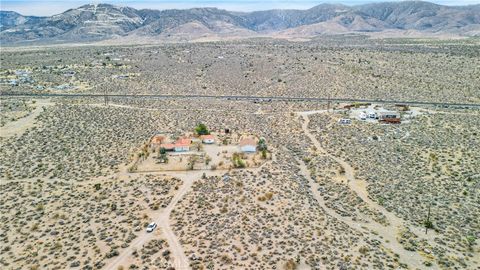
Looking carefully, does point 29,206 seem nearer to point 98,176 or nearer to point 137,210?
point 98,176

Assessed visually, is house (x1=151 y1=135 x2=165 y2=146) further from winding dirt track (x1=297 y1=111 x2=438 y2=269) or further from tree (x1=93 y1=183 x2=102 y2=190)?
winding dirt track (x1=297 y1=111 x2=438 y2=269)

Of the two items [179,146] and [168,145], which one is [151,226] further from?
[168,145]

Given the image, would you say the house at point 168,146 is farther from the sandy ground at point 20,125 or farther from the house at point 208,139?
the sandy ground at point 20,125

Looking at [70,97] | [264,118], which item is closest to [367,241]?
[264,118]

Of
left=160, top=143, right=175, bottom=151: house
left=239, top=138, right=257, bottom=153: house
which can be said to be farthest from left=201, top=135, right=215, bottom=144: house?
left=160, top=143, right=175, bottom=151: house

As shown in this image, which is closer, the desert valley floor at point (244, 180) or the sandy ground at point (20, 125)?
the desert valley floor at point (244, 180)

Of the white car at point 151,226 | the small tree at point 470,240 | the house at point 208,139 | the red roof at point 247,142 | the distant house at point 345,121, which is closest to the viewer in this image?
the small tree at point 470,240

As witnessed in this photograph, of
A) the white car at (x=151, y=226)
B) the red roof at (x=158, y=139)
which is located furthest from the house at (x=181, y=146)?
the white car at (x=151, y=226)

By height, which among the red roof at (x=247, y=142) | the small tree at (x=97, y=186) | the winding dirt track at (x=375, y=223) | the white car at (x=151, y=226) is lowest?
the winding dirt track at (x=375, y=223)

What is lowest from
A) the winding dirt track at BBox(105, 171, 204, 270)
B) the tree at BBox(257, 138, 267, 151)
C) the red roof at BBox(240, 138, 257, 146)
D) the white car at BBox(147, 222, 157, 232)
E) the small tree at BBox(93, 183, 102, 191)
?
the winding dirt track at BBox(105, 171, 204, 270)

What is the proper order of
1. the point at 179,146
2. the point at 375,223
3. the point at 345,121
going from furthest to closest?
1. the point at 345,121
2. the point at 179,146
3. the point at 375,223

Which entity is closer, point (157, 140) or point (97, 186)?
point (97, 186)

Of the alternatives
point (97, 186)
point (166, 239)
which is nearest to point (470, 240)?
point (166, 239)
